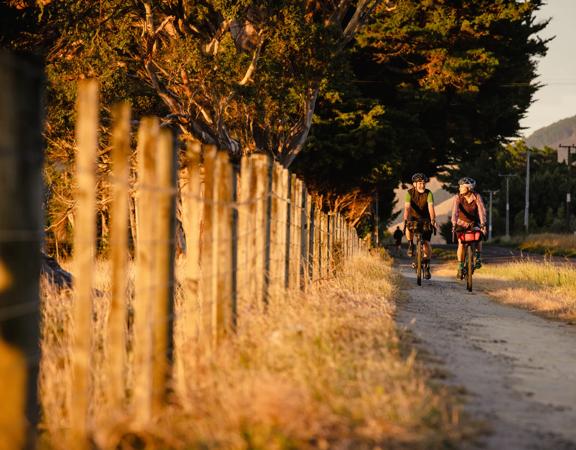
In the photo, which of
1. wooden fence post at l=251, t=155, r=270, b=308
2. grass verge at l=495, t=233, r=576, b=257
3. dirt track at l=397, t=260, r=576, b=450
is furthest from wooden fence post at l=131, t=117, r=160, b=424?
grass verge at l=495, t=233, r=576, b=257

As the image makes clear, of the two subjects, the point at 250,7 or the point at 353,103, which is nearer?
the point at 250,7

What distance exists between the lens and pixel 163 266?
5.43m

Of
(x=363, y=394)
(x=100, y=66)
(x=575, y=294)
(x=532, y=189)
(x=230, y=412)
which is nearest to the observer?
(x=230, y=412)

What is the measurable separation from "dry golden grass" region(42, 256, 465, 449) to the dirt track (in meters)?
0.40

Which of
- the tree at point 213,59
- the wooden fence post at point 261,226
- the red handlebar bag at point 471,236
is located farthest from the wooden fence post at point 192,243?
the tree at point 213,59

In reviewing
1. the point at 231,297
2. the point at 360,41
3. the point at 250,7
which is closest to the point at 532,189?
the point at 360,41

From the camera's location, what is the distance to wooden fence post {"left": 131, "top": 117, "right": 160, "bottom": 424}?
194 inches

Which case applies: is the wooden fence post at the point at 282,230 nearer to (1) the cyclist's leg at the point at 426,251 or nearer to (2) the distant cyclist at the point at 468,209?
(2) the distant cyclist at the point at 468,209

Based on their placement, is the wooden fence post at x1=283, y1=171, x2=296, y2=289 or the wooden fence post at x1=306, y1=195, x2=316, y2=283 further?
the wooden fence post at x1=306, y1=195, x2=316, y2=283

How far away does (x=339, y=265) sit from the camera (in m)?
17.7

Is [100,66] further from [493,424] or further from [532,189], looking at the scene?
[532,189]

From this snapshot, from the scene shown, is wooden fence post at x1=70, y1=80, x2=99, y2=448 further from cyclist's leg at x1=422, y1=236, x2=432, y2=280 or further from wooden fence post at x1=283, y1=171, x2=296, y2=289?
cyclist's leg at x1=422, y1=236, x2=432, y2=280

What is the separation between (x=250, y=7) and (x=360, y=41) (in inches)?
421

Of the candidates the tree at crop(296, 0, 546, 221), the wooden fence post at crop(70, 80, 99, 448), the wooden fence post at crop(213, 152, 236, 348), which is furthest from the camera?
the tree at crop(296, 0, 546, 221)
